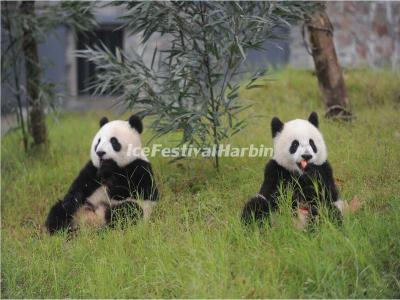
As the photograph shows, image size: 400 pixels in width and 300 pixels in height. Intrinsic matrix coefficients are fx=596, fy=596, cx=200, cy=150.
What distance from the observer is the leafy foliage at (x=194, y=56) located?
4.53m

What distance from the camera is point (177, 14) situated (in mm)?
4676

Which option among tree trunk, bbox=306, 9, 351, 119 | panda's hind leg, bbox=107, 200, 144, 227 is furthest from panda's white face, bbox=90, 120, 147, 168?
tree trunk, bbox=306, 9, 351, 119

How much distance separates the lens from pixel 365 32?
861cm

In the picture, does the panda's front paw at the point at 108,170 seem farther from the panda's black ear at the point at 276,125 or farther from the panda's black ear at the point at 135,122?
the panda's black ear at the point at 276,125

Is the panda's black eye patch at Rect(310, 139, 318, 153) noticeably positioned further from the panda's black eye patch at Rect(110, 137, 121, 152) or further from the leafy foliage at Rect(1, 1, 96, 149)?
the leafy foliage at Rect(1, 1, 96, 149)

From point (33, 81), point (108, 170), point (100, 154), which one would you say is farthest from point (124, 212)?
point (33, 81)

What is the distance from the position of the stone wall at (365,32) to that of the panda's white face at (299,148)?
518 centimetres

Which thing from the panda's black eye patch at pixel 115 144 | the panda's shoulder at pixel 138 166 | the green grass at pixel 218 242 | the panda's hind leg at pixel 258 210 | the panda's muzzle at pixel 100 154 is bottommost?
the green grass at pixel 218 242

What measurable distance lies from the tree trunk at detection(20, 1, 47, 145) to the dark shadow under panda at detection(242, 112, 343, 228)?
132 inches

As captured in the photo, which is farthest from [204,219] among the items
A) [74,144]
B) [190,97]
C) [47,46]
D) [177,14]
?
[47,46]

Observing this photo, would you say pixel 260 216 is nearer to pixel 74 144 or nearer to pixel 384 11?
pixel 74 144

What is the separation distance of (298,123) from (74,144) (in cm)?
376

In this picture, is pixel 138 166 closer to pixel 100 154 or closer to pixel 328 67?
pixel 100 154

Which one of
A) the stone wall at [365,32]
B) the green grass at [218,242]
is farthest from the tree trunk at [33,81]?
the stone wall at [365,32]
